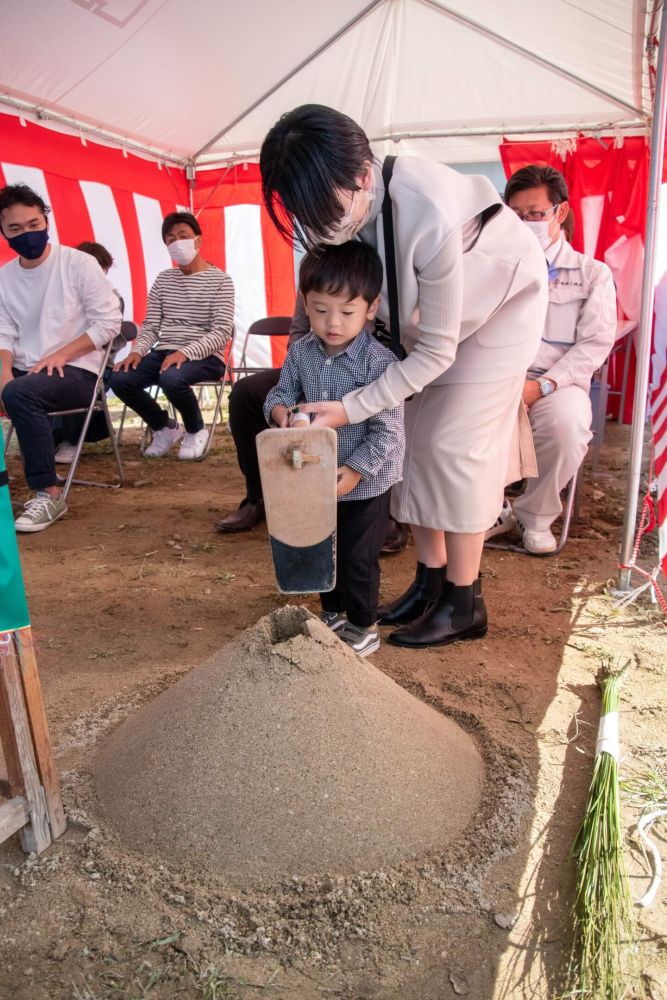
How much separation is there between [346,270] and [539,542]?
193 centimetres

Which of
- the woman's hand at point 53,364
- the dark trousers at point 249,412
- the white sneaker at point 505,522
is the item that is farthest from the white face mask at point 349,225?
the woman's hand at point 53,364

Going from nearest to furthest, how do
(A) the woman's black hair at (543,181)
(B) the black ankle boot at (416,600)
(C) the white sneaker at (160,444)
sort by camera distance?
(B) the black ankle boot at (416,600) < (A) the woman's black hair at (543,181) < (C) the white sneaker at (160,444)

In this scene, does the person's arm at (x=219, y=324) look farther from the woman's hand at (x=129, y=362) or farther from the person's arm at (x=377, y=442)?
the person's arm at (x=377, y=442)

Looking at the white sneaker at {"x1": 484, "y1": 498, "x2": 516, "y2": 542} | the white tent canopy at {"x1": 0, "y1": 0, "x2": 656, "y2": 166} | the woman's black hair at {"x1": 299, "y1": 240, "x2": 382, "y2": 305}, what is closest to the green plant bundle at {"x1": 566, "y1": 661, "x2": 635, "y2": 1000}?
the woman's black hair at {"x1": 299, "y1": 240, "x2": 382, "y2": 305}

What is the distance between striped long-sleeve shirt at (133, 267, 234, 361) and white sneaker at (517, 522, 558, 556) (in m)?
2.55

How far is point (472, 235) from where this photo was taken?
6.31 feet

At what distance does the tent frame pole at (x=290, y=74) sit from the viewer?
5.40 meters

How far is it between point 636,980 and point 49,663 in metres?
1.84

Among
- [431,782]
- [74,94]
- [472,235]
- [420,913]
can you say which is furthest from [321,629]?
[74,94]

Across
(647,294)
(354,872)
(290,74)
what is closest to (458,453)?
(647,294)

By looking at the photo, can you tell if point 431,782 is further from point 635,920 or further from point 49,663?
point 49,663

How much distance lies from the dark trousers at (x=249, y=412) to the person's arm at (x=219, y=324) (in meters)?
1.49

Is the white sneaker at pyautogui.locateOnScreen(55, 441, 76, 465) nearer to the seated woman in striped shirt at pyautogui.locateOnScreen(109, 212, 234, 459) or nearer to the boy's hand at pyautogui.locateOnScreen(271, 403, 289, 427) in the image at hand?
the seated woman in striped shirt at pyautogui.locateOnScreen(109, 212, 234, 459)

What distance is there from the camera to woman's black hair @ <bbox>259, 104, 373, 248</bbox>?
1.56 metres
